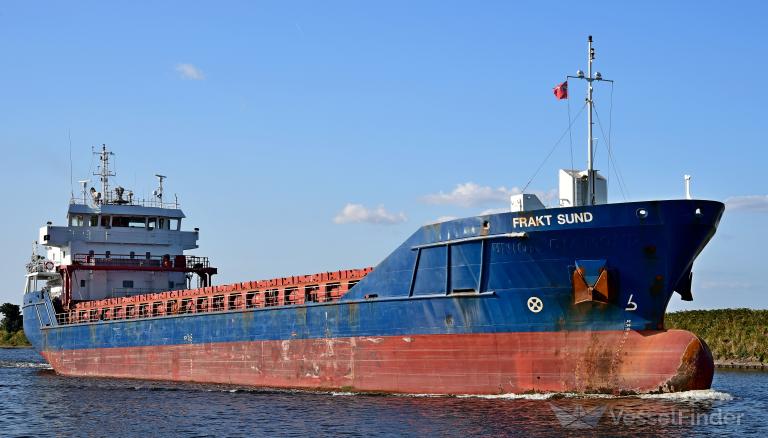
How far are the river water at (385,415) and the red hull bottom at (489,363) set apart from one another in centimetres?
40

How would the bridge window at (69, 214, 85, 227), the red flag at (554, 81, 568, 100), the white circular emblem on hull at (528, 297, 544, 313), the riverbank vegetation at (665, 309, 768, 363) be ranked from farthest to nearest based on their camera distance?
the bridge window at (69, 214, 85, 227) → the riverbank vegetation at (665, 309, 768, 363) → the red flag at (554, 81, 568, 100) → the white circular emblem on hull at (528, 297, 544, 313)

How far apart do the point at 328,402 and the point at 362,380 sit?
69.7 inches

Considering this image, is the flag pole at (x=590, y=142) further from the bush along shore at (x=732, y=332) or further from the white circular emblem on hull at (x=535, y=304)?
the bush along shore at (x=732, y=332)

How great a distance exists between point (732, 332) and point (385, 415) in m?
25.4

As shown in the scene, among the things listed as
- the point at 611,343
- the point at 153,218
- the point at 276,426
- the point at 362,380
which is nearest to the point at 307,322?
the point at 362,380

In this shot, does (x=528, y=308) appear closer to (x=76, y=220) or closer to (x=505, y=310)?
(x=505, y=310)

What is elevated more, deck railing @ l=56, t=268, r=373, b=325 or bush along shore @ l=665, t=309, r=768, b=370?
deck railing @ l=56, t=268, r=373, b=325

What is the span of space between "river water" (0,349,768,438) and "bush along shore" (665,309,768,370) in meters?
12.0

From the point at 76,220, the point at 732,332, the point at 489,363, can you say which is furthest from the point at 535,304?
the point at 76,220

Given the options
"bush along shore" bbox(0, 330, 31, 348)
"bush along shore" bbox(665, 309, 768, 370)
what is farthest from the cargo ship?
"bush along shore" bbox(0, 330, 31, 348)

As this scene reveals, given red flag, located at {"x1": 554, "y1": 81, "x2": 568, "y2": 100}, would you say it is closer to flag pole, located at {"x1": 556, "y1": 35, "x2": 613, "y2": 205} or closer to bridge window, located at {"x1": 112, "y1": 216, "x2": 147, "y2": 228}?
flag pole, located at {"x1": 556, "y1": 35, "x2": 613, "y2": 205}

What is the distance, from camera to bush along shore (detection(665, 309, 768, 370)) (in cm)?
3728

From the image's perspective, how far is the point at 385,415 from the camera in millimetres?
19719

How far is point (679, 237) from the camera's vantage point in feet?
67.4
